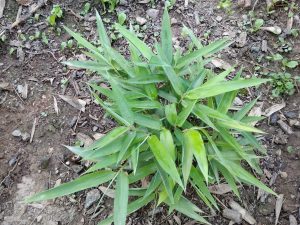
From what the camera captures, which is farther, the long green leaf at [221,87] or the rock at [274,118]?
the rock at [274,118]

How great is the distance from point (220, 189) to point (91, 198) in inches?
24.7

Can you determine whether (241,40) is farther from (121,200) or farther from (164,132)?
(121,200)

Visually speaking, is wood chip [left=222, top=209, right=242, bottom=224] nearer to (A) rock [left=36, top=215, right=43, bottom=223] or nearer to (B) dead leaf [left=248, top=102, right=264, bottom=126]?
(B) dead leaf [left=248, top=102, right=264, bottom=126]

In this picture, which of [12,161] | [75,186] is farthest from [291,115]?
[12,161]

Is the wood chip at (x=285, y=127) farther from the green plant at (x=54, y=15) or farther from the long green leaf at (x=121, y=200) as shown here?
the green plant at (x=54, y=15)

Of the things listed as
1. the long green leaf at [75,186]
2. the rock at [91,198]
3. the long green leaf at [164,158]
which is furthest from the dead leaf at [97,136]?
the long green leaf at [164,158]

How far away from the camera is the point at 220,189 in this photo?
207 cm

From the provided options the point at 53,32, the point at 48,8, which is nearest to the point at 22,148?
the point at 53,32

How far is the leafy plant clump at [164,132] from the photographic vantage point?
1609mm

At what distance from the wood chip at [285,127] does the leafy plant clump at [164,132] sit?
328 millimetres

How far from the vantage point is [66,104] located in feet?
7.73

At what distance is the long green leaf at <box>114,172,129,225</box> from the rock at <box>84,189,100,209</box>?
0.45m

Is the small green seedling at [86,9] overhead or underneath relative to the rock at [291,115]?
overhead

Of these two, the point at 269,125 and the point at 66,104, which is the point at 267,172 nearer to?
the point at 269,125
